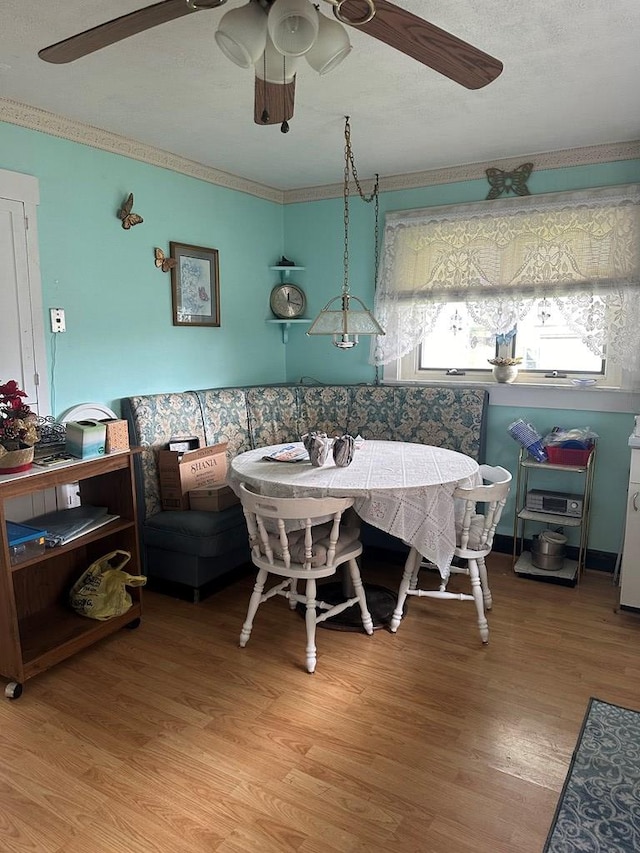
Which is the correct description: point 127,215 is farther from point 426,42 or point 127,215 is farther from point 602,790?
point 602,790

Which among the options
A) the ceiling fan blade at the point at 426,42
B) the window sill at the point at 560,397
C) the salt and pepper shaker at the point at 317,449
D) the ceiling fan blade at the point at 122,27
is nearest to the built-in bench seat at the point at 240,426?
the window sill at the point at 560,397

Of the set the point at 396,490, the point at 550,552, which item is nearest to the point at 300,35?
the point at 396,490

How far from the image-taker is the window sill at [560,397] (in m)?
3.45

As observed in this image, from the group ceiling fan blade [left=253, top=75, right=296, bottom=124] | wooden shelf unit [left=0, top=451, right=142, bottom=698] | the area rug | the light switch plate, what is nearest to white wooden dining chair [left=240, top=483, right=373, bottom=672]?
wooden shelf unit [left=0, top=451, right=142, bottom=698]

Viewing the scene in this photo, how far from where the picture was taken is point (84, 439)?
Result: 8.38 ft

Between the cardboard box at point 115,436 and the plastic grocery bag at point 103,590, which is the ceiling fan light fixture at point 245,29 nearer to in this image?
the cardboard box at point 115,436

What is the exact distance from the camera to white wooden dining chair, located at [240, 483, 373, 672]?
2398 mm

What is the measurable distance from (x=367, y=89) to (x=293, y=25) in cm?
123

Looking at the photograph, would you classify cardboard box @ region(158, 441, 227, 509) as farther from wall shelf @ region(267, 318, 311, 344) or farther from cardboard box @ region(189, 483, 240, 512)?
wall shelf @ region(267, 318, 311, 344)

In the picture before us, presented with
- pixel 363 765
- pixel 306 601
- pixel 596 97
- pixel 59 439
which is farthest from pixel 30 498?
pixel 596 97

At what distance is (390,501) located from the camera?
2.52 meters

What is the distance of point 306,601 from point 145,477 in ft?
4.13

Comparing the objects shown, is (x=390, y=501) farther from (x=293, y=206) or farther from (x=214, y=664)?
(x=293, y=206)

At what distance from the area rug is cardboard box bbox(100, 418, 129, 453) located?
7.24 feet
